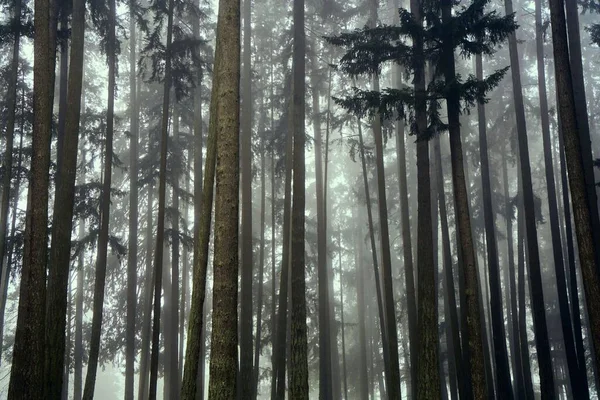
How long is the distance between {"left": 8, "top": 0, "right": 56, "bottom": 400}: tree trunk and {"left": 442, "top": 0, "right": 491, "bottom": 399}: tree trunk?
8504 mm

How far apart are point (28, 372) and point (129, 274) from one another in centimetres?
1056

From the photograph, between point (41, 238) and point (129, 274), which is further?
point (129, 274)

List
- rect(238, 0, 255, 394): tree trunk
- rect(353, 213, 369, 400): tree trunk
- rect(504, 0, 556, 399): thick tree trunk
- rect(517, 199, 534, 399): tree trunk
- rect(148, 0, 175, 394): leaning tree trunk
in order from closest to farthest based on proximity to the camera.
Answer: rect(148, 0, 175, 394): leaning tree trunk → rect(504, 0, 556, 399): thick tree trunk → rect(238, 0, 255, 394): tree trunk → rect(517, 199, 534, 399): tree trunk → rect(353, 213, 369, 400): tree trunk

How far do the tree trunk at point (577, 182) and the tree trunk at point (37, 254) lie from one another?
997cm

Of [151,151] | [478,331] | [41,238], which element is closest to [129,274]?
[151,151]

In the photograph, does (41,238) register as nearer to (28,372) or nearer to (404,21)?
(28,372)

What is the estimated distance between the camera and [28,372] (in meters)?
9.27

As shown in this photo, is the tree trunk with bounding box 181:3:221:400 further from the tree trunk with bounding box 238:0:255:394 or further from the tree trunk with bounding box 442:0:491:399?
the tree trunk with bounding box 442:0:491:399

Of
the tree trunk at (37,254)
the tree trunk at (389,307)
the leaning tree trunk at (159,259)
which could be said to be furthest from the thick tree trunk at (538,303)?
the tree trunk at (37,254)

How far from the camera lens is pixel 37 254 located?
9531 mm

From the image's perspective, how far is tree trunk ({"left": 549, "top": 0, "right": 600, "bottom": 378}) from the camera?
30.1 ft

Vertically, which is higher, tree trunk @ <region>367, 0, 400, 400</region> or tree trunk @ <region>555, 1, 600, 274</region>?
tree trunk @ <region>555, 1, 600, 274</region>

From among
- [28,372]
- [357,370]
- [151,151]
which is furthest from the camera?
[357,370]

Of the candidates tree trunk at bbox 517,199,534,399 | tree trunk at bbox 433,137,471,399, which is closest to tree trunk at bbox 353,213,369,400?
tree trunk at bbox 517,199,534,399
